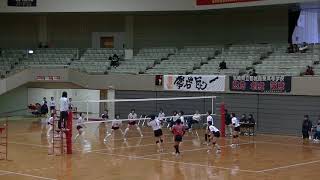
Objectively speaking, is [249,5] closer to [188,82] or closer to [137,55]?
[188,82]

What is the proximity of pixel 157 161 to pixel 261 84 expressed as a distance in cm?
1415

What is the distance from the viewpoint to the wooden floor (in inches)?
761

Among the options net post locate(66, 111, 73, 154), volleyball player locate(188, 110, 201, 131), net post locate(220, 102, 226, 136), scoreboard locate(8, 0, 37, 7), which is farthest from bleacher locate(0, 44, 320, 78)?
net post locate(66, 111, 73, 154)

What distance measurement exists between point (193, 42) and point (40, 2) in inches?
493

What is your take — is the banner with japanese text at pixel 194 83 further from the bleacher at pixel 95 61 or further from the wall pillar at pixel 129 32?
the wall pillar at pixel 129 32

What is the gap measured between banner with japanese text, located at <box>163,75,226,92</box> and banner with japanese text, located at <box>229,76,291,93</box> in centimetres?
95

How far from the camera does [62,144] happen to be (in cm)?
2502

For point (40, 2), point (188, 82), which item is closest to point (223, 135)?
point (188, 82)

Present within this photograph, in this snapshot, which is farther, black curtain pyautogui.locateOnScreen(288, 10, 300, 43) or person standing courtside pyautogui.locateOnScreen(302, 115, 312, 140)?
black curtain pyautogui.locateOnScreen(288, 10, 300, 43)

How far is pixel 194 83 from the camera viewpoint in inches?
1499

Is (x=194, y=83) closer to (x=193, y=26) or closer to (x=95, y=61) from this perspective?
(x=193, y=26)

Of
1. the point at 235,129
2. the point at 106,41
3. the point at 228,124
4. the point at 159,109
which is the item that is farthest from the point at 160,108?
the point at 106,41

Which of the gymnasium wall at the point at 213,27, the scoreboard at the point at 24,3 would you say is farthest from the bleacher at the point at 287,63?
the scoreboard at the point at 24,3

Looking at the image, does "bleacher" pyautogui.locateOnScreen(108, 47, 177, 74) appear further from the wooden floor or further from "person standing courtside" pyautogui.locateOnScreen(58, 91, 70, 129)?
"person standing courtside" pyautogui.locateOnScreen(58, 91, 70, 129)
